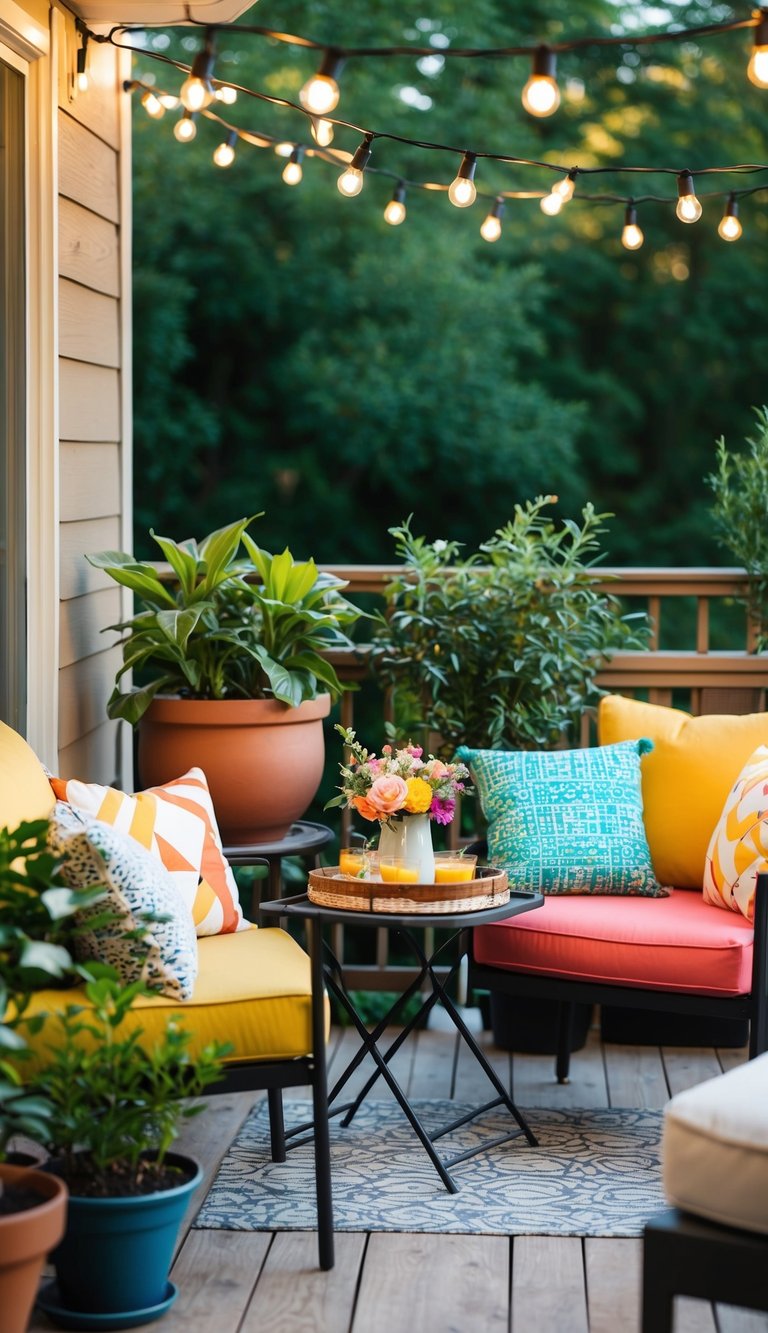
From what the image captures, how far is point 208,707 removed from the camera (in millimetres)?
3641

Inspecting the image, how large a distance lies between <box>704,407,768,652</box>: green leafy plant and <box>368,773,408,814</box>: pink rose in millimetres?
1574

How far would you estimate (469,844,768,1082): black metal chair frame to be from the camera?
3102 millimetres

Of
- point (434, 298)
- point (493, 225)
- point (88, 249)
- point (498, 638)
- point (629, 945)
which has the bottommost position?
point (629, 945)

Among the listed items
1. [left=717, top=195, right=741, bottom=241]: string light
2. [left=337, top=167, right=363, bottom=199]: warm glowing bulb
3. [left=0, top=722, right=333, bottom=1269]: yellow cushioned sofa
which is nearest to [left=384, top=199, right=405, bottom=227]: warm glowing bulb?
[left=337, top=167, right=363, bottom=199]: warm glowing bulb

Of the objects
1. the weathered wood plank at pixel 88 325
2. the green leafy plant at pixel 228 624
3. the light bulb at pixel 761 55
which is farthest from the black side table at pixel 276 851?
the light bulb at pixel 761 55

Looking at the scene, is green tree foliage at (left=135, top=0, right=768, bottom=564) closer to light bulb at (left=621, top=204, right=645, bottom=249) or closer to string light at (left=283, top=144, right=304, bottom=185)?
string light at (left=283, top=144, right=304, bottom=185)

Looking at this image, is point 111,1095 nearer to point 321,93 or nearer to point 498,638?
point 321,93

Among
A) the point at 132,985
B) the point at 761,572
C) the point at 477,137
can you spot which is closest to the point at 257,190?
the point at 477,137

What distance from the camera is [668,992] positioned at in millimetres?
3180

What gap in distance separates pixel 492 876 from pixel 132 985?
937 mm

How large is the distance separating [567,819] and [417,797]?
66 cm

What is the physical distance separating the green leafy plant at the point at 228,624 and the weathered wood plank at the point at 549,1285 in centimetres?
138

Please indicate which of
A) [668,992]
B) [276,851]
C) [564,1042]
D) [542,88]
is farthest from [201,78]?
[564,1042]

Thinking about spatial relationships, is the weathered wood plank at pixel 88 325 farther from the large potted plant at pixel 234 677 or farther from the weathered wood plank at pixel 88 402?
the large potted plant at pixel 234 677
